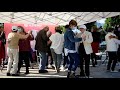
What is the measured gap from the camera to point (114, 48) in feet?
30.3

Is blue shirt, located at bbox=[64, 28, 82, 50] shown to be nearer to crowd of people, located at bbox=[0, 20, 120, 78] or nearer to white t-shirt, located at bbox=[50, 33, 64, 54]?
crowd of people, located at bbox=[0, 20, 120, 78]

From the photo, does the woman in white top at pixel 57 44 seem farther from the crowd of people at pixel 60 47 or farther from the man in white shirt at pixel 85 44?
the man in white shirt at pixel 85 44

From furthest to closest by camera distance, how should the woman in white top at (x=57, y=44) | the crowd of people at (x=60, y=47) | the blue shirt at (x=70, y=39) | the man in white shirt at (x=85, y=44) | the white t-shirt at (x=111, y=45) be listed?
the woman in white top at (x=57, y=44), the white t-shirt at (x=111, y=45), the man in white shirt at (x=85, y=44), the crowd of people at (x=60, y=47), the blue shirt at (x=70, y=39)

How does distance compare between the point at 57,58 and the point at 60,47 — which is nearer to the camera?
the point at 60,47

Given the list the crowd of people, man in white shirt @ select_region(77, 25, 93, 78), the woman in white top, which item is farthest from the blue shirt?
the woman in white top

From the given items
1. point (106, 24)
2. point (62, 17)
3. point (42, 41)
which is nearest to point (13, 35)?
point (42, 41)

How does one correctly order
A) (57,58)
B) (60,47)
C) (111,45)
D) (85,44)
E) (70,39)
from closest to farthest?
(70,39)
(85,44)
(111,45)
(60,47)
(57,58)

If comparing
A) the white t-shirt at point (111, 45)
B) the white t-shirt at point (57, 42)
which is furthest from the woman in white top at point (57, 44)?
the white t-shirt at point (111, 45)

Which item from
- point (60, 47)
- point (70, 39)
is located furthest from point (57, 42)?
point (70, 39)

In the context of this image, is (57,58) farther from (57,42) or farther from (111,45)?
(111,45)

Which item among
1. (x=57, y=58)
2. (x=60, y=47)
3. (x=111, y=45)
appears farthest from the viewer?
(x=57, y=58)

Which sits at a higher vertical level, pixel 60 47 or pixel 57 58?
pixel 60 47

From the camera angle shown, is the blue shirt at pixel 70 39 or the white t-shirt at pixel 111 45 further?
the white t-shirt at pixel 111 45
